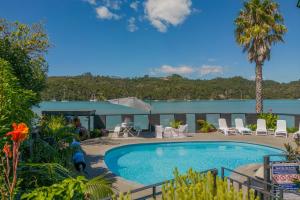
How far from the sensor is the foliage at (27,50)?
26.3 feet

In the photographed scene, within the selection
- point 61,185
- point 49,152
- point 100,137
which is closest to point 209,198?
point 61,185

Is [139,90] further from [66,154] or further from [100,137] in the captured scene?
[66,154]

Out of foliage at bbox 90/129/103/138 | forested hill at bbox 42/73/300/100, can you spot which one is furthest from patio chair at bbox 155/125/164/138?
forested hill at bbox 42/73/300/100

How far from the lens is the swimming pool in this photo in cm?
1095

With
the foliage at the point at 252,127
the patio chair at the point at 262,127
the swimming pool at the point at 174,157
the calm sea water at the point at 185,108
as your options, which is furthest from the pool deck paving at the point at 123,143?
the calm sea water at the point at 185,108

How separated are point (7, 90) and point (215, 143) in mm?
12108

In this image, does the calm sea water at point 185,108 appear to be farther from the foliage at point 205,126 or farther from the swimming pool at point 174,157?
the swimming pool at point 174,157

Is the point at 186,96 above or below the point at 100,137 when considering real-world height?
above

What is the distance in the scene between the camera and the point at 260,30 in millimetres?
18703

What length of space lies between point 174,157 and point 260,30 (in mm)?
11032

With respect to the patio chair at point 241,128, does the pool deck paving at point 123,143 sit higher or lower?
lower

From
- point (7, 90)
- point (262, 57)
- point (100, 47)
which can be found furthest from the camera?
point (100, 47)

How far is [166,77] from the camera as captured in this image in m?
78.1

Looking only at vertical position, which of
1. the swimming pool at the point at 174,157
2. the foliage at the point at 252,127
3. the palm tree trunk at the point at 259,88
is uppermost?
the palm tree trunk at the point at 259,88
